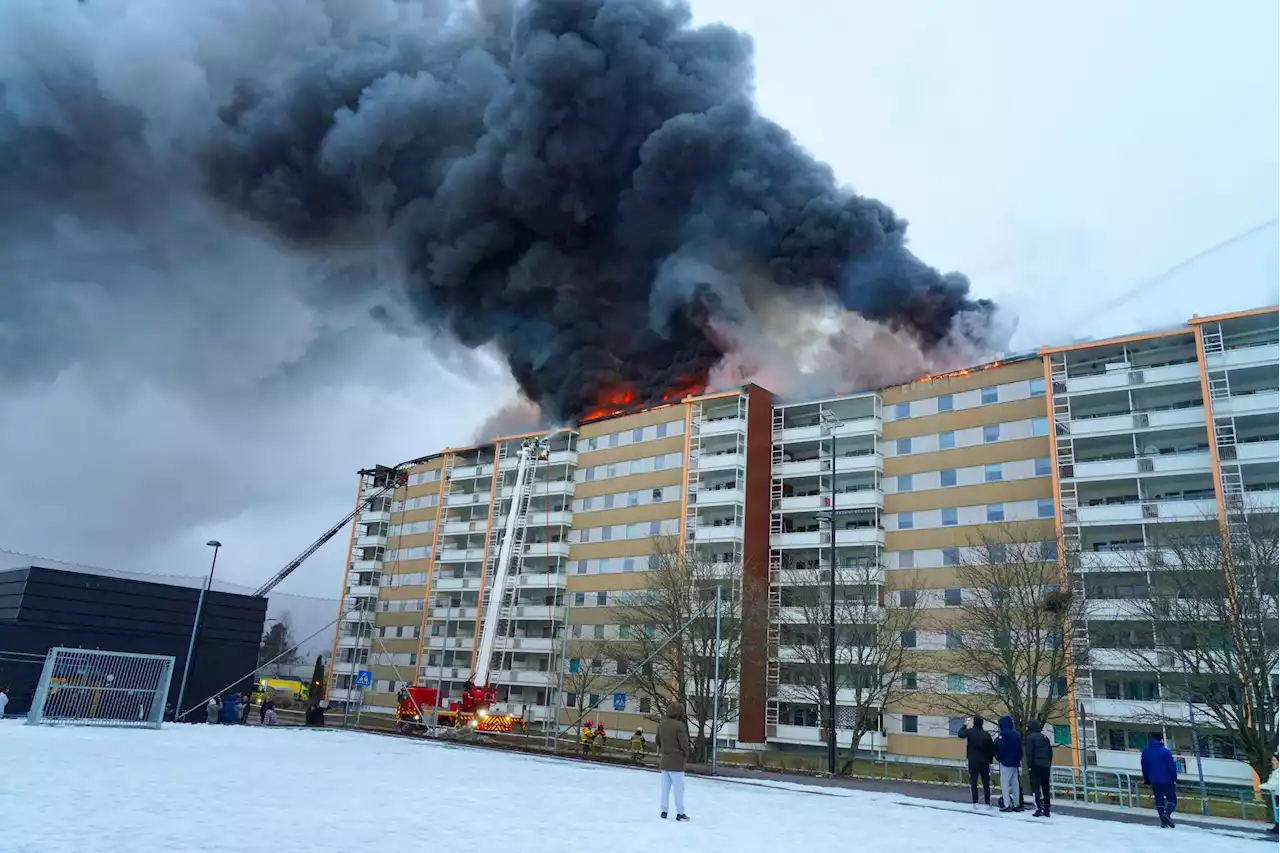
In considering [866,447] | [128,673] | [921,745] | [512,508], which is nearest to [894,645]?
[921,745]

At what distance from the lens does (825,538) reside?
58.9 m

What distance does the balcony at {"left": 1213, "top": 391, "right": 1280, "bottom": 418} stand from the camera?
155 ft

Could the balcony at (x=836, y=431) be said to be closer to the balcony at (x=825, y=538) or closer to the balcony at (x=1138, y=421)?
the balcony at (x=825, y=538)

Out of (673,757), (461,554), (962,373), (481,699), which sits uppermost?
(962,373)

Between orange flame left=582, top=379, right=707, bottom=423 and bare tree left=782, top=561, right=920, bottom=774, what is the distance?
23652mm

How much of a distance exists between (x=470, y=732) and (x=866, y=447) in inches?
1331

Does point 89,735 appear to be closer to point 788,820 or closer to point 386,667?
point 788,820

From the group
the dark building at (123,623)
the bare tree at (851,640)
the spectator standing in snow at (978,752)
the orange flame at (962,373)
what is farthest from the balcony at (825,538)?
the spectator standing in snow at (978,752)

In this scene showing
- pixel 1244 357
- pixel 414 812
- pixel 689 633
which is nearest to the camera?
pixel 414 812

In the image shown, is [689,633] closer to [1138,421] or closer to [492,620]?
[492,620]

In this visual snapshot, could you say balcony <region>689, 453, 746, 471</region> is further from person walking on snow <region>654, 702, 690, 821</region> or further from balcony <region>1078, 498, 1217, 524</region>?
person walking on snow <region>654, 702, 690, 821</region>

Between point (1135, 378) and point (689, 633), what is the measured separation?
3118 cm

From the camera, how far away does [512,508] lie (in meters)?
51.1

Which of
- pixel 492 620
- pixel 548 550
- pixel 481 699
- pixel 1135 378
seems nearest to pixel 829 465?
pixel 1135 378
